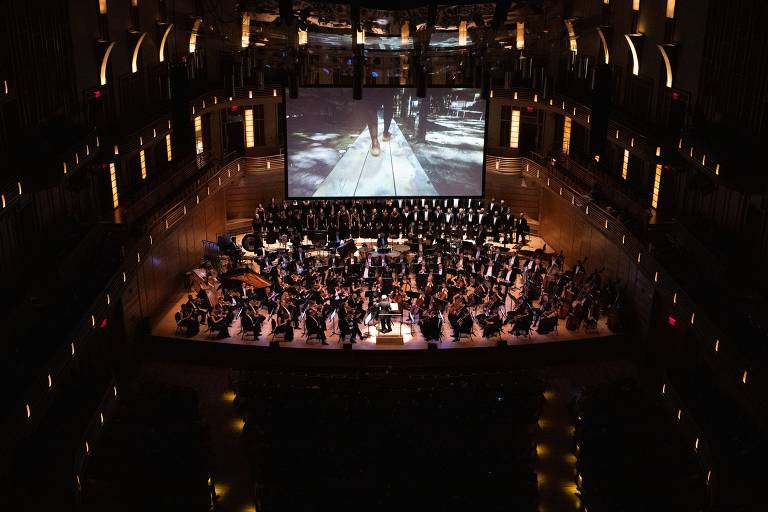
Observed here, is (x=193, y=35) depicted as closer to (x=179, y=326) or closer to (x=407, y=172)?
(x=407, y=172)

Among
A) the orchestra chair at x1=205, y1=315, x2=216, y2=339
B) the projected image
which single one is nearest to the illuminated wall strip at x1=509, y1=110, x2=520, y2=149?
the projected image

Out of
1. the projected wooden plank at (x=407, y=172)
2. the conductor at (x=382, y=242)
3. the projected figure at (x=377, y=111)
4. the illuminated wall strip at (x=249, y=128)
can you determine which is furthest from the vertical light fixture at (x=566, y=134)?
the illuminated wall strip at (x=249, y=128)

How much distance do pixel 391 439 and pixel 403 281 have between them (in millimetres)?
8247

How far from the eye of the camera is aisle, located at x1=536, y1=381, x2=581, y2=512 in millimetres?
15219

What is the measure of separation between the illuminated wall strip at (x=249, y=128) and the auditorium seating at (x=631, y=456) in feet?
60.3

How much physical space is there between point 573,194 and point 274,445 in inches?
523

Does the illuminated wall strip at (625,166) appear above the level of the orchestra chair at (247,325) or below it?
above

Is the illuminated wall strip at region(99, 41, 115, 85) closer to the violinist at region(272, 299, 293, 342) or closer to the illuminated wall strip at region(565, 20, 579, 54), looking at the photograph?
the violinist at region(272, 299, 293, 342)

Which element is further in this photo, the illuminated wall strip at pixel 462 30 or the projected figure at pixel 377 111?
the illuminated wall strip at pixel 462 30

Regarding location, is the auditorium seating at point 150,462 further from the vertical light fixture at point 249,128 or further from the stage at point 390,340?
Answer: the vertical light fixture at point 249,128

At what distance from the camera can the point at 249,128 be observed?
31094 millimetres

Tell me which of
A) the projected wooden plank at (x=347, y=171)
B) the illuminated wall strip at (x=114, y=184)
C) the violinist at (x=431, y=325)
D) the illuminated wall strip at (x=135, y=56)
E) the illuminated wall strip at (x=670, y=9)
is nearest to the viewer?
the illuminated wall strip at (x=670, y=9)

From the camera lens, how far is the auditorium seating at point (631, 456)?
533 inches
